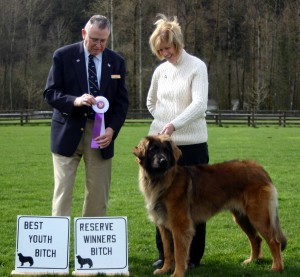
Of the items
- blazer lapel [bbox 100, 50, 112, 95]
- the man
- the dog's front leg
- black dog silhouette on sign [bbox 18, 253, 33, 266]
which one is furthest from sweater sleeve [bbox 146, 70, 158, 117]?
black dog silhouette on sign [bbox 18, 253, 33, 266]

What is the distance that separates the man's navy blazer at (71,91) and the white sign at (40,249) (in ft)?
2.70

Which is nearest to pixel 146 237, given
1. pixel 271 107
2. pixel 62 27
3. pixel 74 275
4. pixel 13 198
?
pixel 74 275

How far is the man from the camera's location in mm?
5262

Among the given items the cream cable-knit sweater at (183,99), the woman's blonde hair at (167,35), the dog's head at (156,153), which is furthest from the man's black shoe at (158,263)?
the woman's blonde hair at (167,35)

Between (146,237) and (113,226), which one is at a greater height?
(113,226)

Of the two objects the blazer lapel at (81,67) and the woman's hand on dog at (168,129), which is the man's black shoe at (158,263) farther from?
the blazer lapel at (81,67)

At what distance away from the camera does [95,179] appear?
5586 millimetres

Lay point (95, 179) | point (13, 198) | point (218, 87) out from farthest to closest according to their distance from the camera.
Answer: point (218, 87) → point (13, 198) → point (95, 179)

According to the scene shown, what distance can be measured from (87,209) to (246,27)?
4409 cm

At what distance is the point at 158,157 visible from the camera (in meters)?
4.98

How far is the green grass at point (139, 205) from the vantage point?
229 inches

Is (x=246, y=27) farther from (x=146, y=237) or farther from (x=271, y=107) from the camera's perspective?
(x=146, y=237)

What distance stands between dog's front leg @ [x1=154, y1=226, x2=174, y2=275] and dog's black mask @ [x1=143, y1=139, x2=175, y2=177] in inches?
30.8

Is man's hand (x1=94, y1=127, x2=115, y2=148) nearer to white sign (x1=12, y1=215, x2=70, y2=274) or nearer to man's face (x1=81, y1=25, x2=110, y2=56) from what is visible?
man's face (x1=81, y1=25, x2=110, y2=56)
